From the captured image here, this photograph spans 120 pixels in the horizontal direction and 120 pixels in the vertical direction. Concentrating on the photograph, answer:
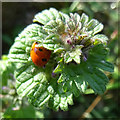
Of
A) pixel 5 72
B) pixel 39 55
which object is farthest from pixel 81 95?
pixel 39 55

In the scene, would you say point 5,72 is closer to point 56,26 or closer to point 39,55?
point 39,55

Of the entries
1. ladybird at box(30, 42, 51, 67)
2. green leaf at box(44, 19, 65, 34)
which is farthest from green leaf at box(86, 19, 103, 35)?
ladybird at box(30, 42, 51, 67)

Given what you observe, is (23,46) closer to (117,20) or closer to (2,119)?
(2,119)

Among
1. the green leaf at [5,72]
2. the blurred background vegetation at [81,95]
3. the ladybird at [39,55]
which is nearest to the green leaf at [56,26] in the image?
the ladybird at [39,55]

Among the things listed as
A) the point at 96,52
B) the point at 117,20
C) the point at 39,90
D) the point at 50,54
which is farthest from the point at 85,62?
the point at 117,20

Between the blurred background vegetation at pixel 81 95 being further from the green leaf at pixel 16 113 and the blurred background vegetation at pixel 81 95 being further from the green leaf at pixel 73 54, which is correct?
the green leaf at pixel 73 54
